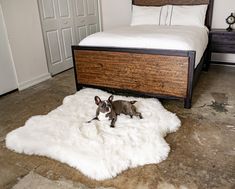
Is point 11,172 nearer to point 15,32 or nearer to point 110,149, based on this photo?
point 110,149

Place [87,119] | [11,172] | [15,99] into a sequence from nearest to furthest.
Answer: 1. [11,172]
2. [87,119]
3. [15,99]

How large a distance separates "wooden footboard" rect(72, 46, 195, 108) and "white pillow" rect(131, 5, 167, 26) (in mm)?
1464

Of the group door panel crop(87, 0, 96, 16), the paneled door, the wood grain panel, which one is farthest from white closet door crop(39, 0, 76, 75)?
the wood grain panel

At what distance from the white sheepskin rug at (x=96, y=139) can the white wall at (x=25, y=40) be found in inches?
46.6

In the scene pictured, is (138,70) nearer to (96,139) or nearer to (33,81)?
(96,139)

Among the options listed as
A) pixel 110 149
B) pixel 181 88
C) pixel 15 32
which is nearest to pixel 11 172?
pixel 110 149

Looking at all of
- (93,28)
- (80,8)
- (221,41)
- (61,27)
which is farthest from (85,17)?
(221,41)

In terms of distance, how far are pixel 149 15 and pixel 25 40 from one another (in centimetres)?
199

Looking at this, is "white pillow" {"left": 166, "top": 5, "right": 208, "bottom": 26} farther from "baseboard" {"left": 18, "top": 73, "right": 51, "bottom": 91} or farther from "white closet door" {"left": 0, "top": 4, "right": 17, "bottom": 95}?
"white closet door" {"left": 0, "top": 4, "right": 17, "bottom": 95}

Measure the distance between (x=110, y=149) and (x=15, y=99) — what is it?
1.76m

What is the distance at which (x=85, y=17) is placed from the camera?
444 cm

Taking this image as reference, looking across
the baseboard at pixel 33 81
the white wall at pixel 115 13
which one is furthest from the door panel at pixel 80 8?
the baseboard at pixel 33 81

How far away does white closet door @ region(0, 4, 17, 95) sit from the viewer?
294 cm

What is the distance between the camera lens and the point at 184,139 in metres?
1.95
